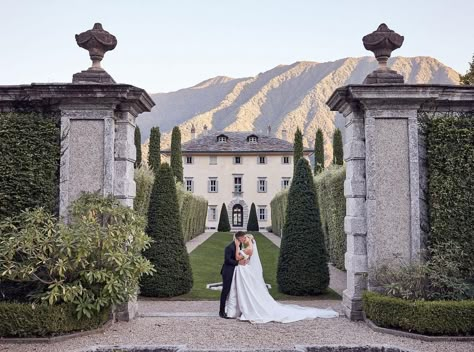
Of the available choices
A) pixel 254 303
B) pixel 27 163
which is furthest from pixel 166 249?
pixel 27 163

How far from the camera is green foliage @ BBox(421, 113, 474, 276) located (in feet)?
25.9

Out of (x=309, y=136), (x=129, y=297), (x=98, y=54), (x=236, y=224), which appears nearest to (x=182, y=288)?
(x=129, y=297)

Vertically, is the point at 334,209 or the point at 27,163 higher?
the point at 27,163

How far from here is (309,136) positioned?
171 metres

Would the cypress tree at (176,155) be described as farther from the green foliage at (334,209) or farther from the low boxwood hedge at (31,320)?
the low boxwood hedge at (31,320)

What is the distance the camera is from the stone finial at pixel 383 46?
810 cm

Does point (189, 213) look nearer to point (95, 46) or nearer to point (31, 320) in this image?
point (95, 46)

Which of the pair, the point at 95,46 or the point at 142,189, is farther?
the point at 142,189

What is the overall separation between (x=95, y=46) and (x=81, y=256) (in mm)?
3847

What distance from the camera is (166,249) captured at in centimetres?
1099

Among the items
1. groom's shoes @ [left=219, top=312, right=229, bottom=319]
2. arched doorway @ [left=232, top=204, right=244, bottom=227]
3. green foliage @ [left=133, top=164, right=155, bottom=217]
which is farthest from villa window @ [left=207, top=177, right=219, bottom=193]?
groom's shoes @ [left=219, top=312, right=229, bottom=319]

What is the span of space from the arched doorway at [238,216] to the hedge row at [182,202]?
1400 cm

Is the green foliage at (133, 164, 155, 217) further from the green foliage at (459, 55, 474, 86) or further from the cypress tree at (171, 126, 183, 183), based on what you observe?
the cypress tree at (171, 126, 183, 183)

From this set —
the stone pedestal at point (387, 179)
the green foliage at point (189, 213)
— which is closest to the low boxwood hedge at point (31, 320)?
the stone pedestal at point (387, 179)
